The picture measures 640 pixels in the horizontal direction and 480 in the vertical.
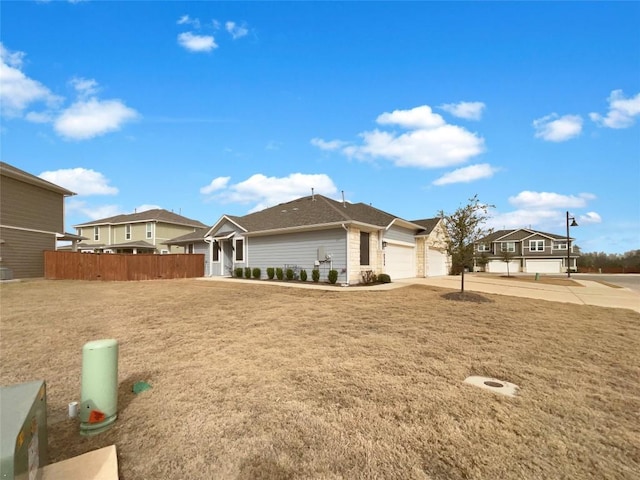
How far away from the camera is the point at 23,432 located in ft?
6.78

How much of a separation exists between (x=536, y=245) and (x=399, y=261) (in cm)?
3670

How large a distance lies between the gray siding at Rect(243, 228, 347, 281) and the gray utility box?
13.6 meters

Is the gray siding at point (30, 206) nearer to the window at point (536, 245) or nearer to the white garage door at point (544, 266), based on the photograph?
the white garage door at point (544, 266)

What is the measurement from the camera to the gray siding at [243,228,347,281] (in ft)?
52.7

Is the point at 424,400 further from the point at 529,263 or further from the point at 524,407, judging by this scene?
the point at 529,263

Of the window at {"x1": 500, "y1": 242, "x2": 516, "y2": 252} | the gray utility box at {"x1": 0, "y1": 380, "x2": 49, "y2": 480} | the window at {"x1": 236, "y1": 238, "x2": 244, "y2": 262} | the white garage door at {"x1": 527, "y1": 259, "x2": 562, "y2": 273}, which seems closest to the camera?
the gray utility box at {"x1": 0, "y1": 380, "x2": 49, "y2": 480}

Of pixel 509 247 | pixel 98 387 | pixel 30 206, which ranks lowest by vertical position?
pixel 98 387

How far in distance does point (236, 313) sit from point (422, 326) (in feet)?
17.0

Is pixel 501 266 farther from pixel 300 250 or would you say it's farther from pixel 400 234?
pixel 300 250

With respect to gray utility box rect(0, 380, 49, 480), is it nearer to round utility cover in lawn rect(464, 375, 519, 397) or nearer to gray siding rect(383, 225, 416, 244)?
round utility cover in lawn rect(464, 375, 519, 397)

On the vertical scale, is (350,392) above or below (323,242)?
below

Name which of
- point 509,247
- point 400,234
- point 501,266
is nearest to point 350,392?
point 400,234

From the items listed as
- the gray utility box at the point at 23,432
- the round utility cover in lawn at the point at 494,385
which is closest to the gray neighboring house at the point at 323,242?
the round utility cover in lawn at the point at 494,385

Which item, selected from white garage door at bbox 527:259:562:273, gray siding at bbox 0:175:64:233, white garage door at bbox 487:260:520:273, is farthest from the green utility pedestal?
white garage door at bbox 527:259:562:273
